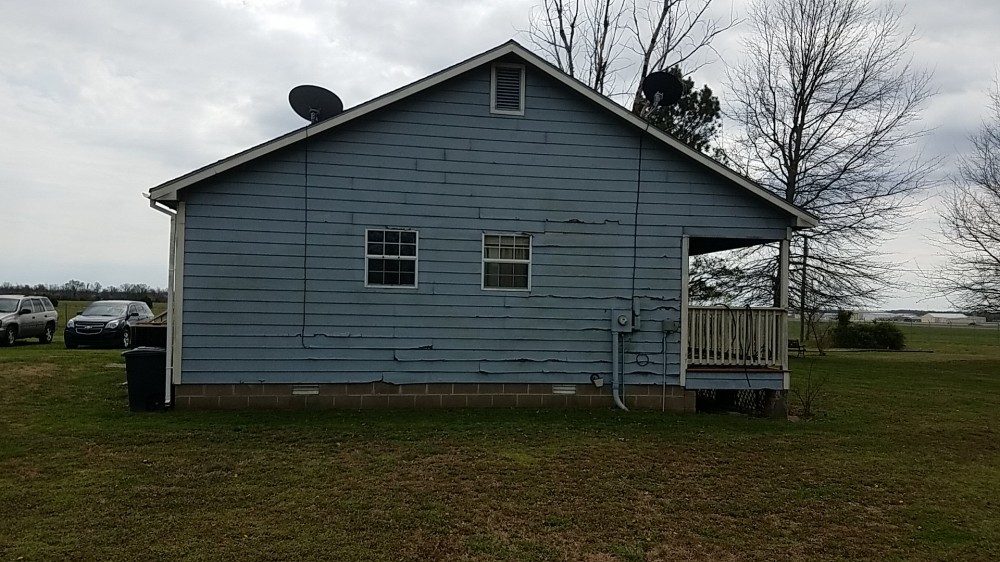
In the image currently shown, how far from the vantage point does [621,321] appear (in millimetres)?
10211

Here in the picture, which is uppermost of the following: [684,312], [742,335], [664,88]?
[664,88]

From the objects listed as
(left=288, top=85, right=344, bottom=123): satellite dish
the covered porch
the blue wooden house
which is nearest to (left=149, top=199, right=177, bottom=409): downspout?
the blue wooden house

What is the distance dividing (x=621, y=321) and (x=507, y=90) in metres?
4.04

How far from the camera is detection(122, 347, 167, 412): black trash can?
926 centimetres

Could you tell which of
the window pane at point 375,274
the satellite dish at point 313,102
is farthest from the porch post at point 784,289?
the satellite dish at point 313,102

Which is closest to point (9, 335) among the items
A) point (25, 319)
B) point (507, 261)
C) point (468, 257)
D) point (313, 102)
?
point (25, 319)

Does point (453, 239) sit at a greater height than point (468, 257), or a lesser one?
greater

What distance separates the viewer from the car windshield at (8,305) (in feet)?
65.8

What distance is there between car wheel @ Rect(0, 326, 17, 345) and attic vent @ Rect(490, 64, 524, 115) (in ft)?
59.1

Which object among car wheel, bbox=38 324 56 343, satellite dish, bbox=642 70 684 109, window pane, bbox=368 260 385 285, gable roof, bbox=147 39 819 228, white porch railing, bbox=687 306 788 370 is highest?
satellite dish, bbox=642 70 684 109

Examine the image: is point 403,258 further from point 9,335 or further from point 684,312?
point 9,335

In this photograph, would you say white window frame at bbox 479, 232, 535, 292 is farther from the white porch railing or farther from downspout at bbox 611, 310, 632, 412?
the white porch railing

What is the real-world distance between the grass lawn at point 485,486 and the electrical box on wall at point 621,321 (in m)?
1.34

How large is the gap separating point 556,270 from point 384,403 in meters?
3.35
